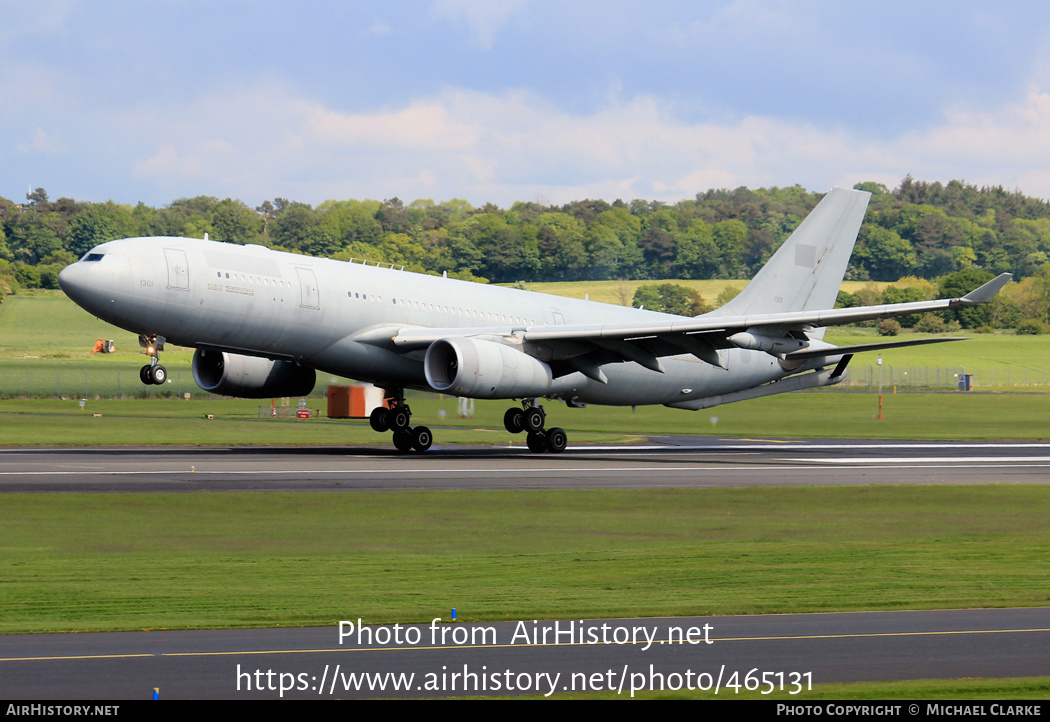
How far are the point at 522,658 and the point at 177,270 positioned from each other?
24.1 m

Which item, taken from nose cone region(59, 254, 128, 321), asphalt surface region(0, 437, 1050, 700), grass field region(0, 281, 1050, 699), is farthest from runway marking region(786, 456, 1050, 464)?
asphalt surface region(0, 437, 1050, 700)

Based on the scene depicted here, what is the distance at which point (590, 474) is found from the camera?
31.2 metres

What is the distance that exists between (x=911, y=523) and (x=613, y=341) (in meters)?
16.4

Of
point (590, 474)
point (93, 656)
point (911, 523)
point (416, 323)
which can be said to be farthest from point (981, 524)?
point (416, 323)

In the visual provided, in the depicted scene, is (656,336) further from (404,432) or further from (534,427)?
(404,432)

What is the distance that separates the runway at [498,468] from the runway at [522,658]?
577 inches

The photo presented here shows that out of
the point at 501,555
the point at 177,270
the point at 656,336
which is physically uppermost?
the point at 177,270

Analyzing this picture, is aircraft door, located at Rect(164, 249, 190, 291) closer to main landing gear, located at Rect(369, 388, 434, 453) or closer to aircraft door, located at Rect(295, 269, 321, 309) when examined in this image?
aircraft door, located at Rect(295, 269, 321, 309)

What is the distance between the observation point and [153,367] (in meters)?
30.0

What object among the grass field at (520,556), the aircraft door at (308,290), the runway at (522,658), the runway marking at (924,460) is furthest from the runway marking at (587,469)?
the runway at (522,658)

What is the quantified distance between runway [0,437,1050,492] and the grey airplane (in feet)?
7.20

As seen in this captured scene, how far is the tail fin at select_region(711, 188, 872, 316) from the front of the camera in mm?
46094

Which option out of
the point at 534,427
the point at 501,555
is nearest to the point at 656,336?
the point at 534,427
